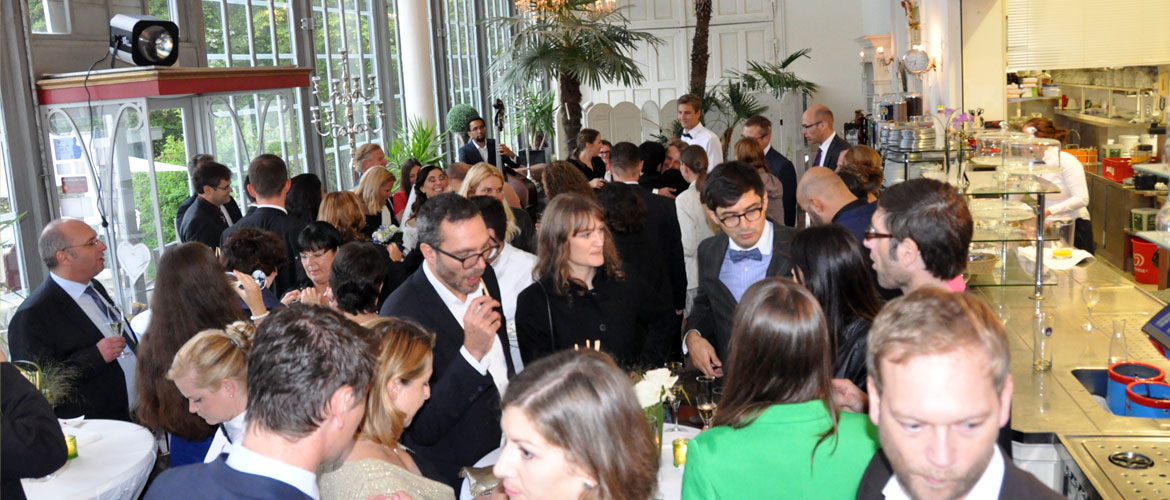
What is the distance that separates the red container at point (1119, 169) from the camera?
9164mm

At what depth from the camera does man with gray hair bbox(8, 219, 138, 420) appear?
13.6 feet

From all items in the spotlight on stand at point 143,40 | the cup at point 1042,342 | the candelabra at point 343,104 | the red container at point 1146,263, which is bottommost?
the red container at point 1146,263

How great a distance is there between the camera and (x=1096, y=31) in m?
8.41

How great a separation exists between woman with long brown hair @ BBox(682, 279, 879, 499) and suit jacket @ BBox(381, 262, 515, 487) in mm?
953

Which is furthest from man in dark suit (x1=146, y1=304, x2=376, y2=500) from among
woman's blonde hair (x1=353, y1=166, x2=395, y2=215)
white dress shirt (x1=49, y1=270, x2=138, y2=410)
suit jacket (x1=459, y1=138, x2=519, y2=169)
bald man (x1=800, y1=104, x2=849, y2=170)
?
suit jacket (x1=459, y1=138, x2=519, y2=169)

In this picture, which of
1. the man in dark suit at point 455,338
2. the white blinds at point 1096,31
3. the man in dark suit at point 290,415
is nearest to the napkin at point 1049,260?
the man in dark suit at point 455,338

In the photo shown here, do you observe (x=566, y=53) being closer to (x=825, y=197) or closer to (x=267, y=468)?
(x=825, y=197)

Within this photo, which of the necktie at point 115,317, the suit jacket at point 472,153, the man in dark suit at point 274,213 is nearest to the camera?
the necktie at point 115,317

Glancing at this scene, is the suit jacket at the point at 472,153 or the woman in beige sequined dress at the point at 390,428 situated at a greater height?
the suit jacket at the point at 472,153

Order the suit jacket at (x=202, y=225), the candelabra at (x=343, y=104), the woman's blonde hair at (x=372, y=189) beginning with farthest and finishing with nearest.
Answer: the candelabra at (x=343, y=104)
the woman's blonde hair at (x=372, y=189)
the suit jacket at (x=202, y=225)

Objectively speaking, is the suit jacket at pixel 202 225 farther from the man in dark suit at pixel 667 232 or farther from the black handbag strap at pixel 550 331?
the black handbag strap at pixel 550 331

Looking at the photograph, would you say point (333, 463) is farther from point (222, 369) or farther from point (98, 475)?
point (98, 475)

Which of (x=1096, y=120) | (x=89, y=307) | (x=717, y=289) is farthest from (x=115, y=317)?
(x=1096, y=120)

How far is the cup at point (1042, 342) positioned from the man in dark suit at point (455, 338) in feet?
6.39
